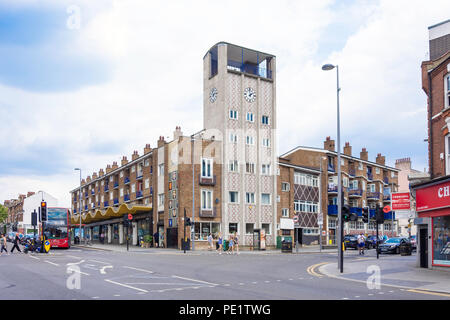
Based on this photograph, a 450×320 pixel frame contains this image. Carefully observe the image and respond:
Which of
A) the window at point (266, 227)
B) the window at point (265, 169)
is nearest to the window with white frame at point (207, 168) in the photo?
the window at point (265, 169)

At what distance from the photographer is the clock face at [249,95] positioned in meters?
49.0

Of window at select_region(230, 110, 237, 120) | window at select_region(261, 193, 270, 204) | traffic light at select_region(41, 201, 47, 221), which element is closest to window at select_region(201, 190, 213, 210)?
window at select_region(261, 193, 270, 204)

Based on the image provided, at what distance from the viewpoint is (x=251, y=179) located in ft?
160

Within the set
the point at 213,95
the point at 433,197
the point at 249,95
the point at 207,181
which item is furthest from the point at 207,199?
the point at 433,197

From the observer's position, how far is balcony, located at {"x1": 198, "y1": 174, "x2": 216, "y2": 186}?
46125mm

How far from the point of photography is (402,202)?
23594 mm

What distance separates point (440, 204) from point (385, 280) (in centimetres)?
548

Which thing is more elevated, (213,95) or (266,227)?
(213,95)

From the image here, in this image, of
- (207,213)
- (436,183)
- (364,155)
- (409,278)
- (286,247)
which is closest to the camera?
(409,278)

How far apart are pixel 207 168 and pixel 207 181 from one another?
132 centimetres

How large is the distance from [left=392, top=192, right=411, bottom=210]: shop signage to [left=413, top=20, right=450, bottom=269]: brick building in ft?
1.57

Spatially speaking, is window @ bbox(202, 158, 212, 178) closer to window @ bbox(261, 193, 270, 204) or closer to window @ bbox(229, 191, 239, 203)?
window @ bbox(229, 191, 239, 203)

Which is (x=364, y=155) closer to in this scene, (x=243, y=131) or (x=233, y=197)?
(x=243, y=131)
